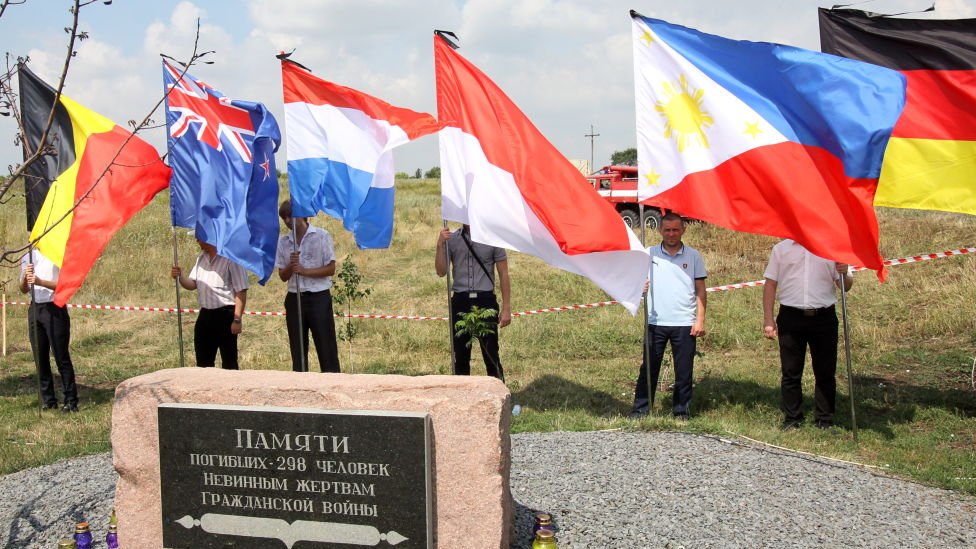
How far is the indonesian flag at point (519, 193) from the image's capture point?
6.04 metres

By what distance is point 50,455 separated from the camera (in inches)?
259

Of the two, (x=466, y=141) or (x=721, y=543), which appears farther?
(x=466, y=141)

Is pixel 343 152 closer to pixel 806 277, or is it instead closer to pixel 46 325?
pixel 46 325

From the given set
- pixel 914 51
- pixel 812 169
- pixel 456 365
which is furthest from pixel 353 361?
pixel 914 51

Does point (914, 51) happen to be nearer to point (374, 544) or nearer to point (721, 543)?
point (721, 543)

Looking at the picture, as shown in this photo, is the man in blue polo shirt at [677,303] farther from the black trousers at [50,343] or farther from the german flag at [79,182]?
the black trousers at [50,343]

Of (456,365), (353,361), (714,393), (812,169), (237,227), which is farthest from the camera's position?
(353,361)

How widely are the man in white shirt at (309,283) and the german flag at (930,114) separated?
4.44m

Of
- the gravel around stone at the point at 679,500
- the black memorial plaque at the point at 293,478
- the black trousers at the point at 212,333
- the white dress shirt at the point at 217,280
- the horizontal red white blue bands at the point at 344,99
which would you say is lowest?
the gravel around stone at the point at 679,500

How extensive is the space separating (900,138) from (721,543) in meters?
3.58

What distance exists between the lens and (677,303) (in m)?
6.86

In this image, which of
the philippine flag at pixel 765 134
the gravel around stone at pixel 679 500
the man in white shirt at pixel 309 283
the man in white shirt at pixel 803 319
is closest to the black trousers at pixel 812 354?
the man in white shirt at pixel 803 319

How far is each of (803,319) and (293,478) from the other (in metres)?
4.33

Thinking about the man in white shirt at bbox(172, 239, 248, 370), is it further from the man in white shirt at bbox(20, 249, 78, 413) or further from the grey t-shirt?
the grey t-shirt
